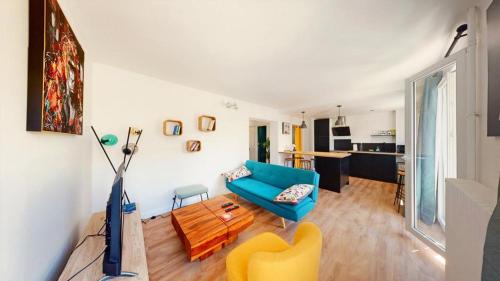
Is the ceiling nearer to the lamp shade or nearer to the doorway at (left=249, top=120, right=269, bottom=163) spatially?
the lamp shade

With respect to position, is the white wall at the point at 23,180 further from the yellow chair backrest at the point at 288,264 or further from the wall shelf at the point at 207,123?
the wall shelf at the point at 207,123

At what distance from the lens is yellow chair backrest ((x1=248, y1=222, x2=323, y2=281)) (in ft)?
2.66

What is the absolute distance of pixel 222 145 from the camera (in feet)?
12.5

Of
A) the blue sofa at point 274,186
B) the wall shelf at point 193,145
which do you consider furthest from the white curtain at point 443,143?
the wall shelf at point 193,145

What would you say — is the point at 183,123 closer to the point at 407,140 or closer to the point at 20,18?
the point at 20,18

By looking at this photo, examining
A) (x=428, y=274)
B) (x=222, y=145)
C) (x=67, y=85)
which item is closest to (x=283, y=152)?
(x=222, y=145)

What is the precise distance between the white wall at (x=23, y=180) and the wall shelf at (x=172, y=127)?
60.6 inches

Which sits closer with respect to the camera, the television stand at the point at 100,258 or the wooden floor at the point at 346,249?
the television stand at the point at 100,258

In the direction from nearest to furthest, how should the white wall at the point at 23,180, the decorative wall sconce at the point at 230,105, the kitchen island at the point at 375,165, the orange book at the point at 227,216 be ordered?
the white wall at the point at 23,180 < the orange book at the point at 227,216 < the decorative wall sconce at the point at 230,105 < the kitchen island at the point at 375,165

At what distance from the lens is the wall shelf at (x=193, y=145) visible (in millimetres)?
3107

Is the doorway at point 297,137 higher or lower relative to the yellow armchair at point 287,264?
higher

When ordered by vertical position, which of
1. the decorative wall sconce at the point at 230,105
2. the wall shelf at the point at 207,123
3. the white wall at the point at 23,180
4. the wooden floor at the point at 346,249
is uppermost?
the decorative wall sconce at the point at 230,105

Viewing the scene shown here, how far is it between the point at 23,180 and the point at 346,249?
113 inches

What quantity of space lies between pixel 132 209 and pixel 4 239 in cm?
141
